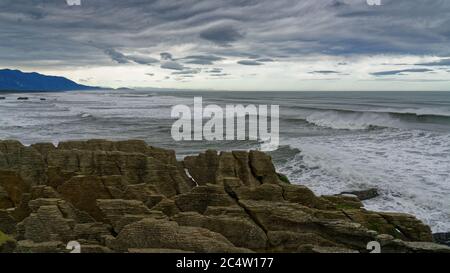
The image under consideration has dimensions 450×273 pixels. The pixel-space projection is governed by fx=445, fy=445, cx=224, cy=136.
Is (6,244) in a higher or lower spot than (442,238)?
higher

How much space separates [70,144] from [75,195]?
348 centimetres

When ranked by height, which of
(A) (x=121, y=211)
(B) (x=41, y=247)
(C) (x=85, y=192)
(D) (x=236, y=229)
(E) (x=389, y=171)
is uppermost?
(C) (x=85, y=192)

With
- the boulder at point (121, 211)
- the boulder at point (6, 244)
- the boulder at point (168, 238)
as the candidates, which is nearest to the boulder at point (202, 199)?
the boulder at point (121, 211)

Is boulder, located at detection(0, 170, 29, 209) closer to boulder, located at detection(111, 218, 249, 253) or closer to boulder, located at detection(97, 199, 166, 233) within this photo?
boulder, located at detection(97, 199, 166, 233)

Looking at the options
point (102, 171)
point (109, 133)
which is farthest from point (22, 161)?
point (109, 133)

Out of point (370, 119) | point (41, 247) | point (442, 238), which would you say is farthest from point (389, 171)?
point (370, 119)

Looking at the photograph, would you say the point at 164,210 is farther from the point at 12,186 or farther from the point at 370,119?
the point at 370,119

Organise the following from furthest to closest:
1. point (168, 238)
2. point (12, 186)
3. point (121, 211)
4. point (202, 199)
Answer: point (12, 186), point (202, 199), point (121, 211), point (168, 238)

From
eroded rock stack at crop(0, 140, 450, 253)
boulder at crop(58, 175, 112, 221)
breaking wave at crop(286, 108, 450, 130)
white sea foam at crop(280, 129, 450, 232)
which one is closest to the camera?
eroded rock stack at crop(0, 140, 450, 253)

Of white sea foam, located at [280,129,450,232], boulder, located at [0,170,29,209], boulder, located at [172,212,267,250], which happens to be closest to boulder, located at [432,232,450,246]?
white sea foam, located at [280,129,450,232]

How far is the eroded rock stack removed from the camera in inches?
367

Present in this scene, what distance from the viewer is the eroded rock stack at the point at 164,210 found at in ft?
30.6

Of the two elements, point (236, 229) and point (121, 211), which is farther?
point (121, 211)

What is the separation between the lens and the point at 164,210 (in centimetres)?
1108
